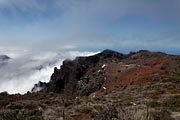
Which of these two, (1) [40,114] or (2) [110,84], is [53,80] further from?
(1) [40,114]

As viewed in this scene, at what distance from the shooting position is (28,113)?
931 inches

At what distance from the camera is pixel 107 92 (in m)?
57.2

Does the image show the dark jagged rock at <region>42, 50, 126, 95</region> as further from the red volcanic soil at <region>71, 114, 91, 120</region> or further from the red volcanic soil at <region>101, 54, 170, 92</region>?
the red volcanic soil at <region>71, 114, 91, 120</region>

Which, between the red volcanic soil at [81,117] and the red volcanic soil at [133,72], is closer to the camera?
the red volcanic soil at [81,117]

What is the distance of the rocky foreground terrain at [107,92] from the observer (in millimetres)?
23430

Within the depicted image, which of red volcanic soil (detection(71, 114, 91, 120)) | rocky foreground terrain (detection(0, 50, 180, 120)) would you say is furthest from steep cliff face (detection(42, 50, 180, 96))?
red volcanic soil (detection(71, 114, 91, 120))

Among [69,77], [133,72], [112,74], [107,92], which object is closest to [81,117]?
[107,92]

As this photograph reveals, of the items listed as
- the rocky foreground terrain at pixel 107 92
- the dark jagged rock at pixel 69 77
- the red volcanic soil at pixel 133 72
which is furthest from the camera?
the dark jagged rock at pixel 69 77

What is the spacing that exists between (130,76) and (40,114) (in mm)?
44767

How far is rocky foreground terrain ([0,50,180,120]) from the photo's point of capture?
23.4 m

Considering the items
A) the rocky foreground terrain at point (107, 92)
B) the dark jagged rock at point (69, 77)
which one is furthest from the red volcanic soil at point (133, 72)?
the dark jagged rock at point (69, 77)

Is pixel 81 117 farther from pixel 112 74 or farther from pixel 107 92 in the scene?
pixel 112 74

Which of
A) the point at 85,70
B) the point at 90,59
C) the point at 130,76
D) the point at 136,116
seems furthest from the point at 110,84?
the point at 136,116

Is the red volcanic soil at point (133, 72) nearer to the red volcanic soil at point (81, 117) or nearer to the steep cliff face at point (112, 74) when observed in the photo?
the steep cliff face at point (112, 74)
